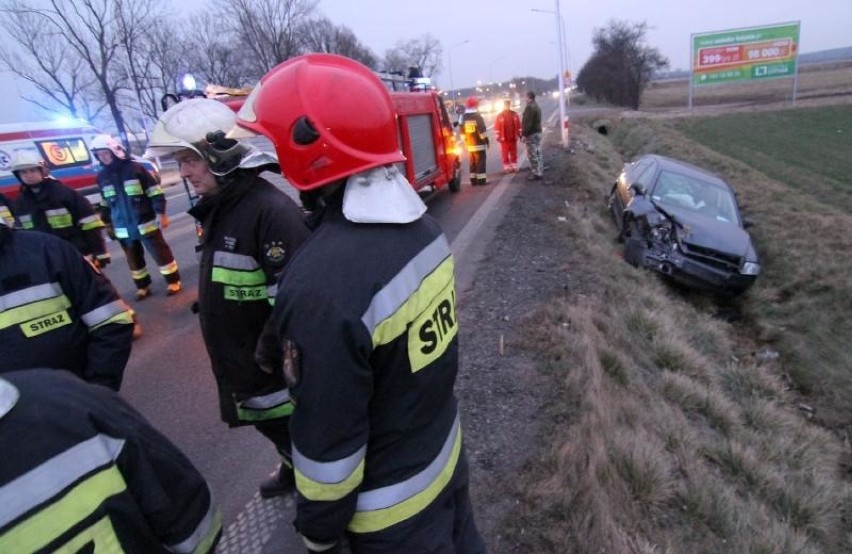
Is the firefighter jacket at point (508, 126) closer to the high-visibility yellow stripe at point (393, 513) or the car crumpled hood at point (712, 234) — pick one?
the car crumpled hood at point (712, 234)

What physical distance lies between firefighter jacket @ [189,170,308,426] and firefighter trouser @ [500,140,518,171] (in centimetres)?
1152

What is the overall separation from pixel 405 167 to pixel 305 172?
24.8 feet

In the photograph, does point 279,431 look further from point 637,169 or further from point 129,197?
point 637,169

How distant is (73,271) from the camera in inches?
90.0

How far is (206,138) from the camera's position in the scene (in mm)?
2250

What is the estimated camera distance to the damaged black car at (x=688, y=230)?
21.8 feet

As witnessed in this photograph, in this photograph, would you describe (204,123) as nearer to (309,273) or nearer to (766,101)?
(309,273)

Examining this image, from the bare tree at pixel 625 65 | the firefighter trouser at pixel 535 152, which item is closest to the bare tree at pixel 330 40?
the bare tree at pixel 625 65

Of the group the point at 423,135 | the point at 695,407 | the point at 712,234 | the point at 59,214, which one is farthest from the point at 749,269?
the point at 59,214

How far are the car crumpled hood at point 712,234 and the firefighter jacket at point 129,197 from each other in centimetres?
637

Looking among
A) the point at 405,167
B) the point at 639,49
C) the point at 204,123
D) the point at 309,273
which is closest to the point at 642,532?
the point at 309,273

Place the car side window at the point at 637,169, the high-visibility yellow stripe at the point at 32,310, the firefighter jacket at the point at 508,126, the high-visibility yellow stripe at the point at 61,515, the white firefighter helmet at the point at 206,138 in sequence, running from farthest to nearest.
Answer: the firefighter jacket at the point at 508,126, the car side window at the point at 637,169, the white firefighter helmet at the point at 206,138, the high-visibility yellow stripe at the point at 32,310, the high-visibility yellow stripe at the point at 61,515

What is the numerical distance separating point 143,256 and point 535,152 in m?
8.53

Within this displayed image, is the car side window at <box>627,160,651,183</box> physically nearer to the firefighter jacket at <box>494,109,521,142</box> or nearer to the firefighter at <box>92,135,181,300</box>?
the firefighter jacket at <box>494,109,521,142</box>
